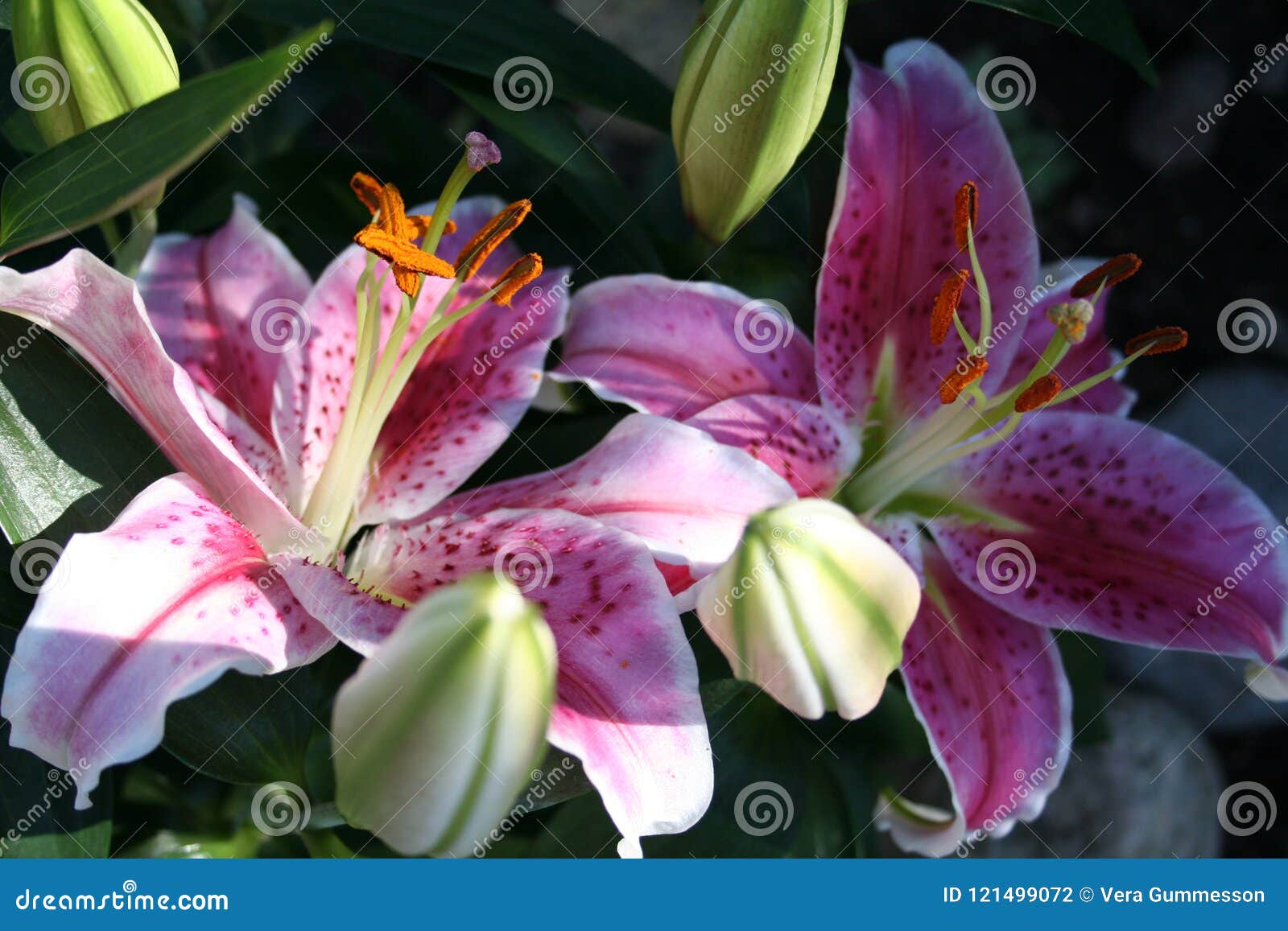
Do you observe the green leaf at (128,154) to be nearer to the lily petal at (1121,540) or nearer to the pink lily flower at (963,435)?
the pink lily flower at (963,435)

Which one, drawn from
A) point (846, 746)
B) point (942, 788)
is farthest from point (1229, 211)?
point (846, 746)

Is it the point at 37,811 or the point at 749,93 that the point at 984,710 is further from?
the point at 37,811

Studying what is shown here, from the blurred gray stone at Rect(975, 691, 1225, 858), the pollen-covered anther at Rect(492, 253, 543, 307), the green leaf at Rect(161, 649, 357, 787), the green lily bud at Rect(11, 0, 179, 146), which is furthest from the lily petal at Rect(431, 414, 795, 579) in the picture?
the blurred gray stone at Rect(975, 691, 1225, 858)

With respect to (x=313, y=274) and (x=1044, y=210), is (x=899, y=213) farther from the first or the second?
(x=1044, y=210)

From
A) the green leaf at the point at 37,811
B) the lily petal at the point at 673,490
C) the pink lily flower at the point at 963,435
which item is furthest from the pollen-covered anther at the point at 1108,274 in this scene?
the green leaf at the point at 37,811

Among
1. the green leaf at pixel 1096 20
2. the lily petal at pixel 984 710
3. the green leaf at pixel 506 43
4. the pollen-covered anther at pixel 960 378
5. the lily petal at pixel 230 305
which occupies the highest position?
the green leaf at pixel 1096 20
